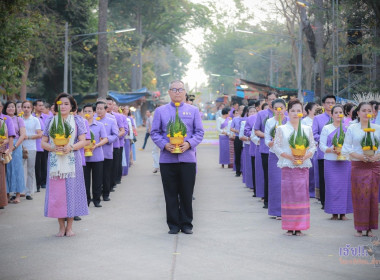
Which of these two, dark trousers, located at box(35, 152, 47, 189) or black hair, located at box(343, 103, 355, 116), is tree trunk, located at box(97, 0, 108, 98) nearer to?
dark trousers, located at box(35, 152, 47, 189)

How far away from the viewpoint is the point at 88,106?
45.1 feet

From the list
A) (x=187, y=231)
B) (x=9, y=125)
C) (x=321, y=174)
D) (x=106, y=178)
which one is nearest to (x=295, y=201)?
(x=187, y=231)

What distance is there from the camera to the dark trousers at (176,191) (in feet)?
33.9

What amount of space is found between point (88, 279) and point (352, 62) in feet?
88.4

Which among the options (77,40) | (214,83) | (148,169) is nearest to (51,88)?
(77,40)

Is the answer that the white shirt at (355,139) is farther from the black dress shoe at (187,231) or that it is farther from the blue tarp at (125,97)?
the blue tarp at (125,97)

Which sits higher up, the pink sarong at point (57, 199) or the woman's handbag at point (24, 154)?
the woman's handbag at point (24, 154)

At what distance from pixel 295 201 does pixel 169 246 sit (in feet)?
6.63

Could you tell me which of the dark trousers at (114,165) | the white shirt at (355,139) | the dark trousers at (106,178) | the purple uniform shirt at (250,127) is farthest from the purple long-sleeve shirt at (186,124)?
the dark trousers at (114,165)

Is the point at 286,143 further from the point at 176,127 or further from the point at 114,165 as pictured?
the point at 114,165

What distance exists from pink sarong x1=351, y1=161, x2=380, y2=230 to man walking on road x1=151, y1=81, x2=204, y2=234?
2285 mm

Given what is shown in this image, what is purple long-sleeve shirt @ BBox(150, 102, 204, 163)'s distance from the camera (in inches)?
405

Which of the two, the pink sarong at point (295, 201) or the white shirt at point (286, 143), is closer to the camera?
the pink sarong at point (295, 201)

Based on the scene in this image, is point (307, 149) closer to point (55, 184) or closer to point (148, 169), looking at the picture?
point (55, 184)
